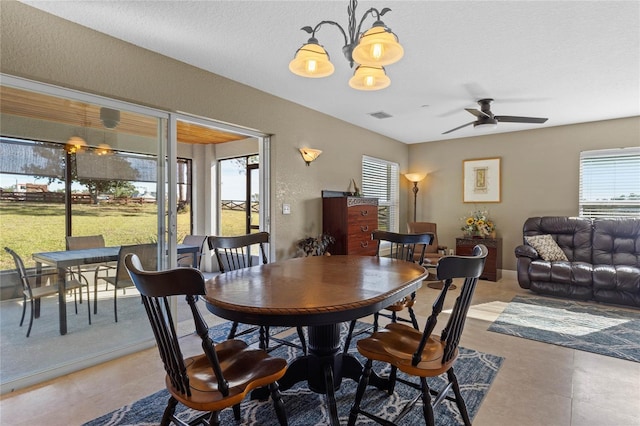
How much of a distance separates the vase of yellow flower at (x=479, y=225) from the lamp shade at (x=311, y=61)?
187 inches

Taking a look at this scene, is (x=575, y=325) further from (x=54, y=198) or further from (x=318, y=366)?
(x=54, y=198)

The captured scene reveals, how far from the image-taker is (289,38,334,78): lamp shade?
187 cm

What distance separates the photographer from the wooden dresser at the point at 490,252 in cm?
546

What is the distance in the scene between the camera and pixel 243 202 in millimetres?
6344

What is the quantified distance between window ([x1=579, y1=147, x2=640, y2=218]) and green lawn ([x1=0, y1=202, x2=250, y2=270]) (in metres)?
6.01

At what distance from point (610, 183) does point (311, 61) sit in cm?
541

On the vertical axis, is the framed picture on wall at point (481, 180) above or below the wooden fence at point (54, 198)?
above

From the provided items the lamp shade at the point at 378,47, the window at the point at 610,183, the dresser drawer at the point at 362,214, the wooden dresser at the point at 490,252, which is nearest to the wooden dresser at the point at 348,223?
the dresser drawer at the point at 362,214

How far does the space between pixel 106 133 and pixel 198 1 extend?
1.32 m

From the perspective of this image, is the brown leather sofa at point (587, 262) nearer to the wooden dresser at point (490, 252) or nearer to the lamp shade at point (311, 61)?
the wooden dresser at point (490, 252)

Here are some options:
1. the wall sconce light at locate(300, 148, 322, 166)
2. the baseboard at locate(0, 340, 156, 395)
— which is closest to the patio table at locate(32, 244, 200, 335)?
the baseboard at locate(0, 340, 156, 395)

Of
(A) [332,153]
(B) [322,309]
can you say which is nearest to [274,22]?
(B) [322,309]

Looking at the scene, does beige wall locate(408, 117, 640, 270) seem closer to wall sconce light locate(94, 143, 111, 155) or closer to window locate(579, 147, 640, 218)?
window locate(579, 147, 640, 218)

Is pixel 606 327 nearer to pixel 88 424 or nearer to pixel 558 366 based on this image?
pixel 558 366
